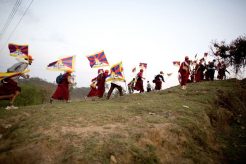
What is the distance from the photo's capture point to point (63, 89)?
31.2 ft

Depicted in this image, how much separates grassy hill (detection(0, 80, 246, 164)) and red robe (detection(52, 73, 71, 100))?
2.90 m

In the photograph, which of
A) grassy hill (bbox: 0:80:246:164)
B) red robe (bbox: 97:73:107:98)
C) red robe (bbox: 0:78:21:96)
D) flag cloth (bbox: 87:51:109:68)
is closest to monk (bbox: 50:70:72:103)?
flag cloth (bbox: 87:51:109:68)

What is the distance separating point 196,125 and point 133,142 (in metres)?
2.65

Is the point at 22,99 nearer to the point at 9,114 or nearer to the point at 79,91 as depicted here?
the point at 9,114

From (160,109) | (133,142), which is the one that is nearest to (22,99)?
(160,109)

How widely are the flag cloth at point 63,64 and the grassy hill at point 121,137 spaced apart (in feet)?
9.11

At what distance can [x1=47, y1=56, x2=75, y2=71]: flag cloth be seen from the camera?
28.8 feet

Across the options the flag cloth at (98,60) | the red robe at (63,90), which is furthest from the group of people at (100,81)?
the flag cloth at (98,60)

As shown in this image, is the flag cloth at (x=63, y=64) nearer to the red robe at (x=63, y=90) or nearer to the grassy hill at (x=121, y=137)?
the red robe at (x=63, y=90)

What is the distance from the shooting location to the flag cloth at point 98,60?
409 inches

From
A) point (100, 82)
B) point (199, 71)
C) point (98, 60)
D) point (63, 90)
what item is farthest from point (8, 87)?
point (199, 71)

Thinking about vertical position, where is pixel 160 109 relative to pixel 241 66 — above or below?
below

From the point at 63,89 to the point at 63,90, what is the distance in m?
0.05

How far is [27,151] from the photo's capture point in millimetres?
3750
